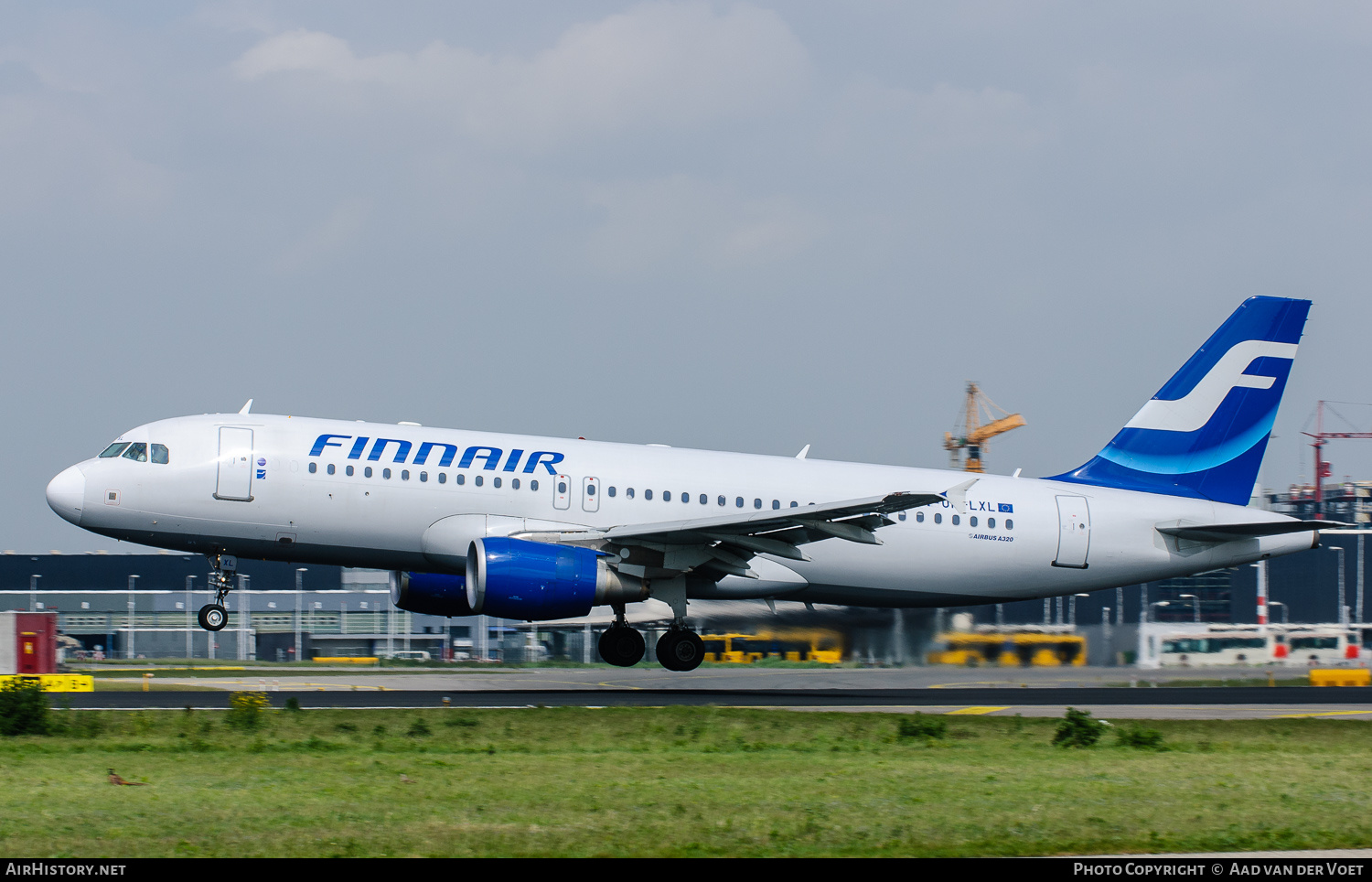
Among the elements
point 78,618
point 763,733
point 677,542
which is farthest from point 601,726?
point 78,618

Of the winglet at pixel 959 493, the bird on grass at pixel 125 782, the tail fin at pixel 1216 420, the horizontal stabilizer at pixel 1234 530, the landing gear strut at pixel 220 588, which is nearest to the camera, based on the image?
the bird on grass at pixel 125 782

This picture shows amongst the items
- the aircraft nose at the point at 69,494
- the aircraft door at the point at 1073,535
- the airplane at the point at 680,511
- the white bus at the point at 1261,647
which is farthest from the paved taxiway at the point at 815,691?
the aircraft nose at the point at 69,494

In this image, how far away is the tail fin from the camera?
2966 cm

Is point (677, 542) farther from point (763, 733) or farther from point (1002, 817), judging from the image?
point (1002, 817)

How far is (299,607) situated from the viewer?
80.6 m

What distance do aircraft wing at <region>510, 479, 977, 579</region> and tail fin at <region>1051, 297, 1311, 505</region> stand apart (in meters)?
6.02

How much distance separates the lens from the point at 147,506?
2462 cm

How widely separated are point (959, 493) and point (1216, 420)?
8.27m

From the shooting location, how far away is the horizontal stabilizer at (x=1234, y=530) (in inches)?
1073

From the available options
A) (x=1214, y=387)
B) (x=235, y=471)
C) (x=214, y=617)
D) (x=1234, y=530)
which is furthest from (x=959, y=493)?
(x=214, y=617)

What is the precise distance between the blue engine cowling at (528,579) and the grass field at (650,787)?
2.90 meters

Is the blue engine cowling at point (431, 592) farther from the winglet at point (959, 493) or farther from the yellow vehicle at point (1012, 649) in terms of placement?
the yellow vehicle at point (1012, 649)

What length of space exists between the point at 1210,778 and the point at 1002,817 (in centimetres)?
431

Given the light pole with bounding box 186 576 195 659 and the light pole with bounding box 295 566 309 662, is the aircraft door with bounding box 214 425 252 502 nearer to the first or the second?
the light pole with bounding box 295 566 309 662
